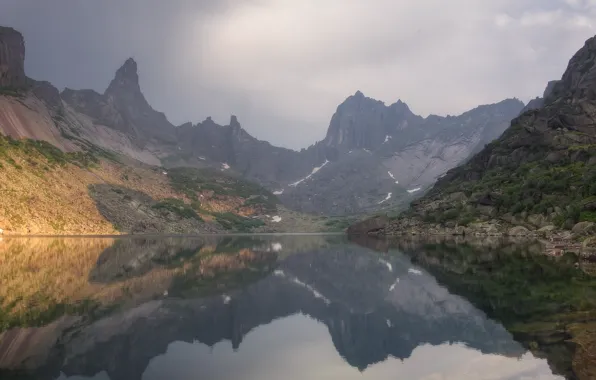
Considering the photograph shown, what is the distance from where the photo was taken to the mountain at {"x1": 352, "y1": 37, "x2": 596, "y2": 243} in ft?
275

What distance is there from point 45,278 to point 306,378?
28.1 metres

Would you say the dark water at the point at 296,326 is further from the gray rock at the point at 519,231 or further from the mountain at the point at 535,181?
the gray rock at the point at 519,231

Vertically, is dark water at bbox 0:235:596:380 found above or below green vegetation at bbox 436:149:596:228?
below

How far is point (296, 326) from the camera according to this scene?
22219mm

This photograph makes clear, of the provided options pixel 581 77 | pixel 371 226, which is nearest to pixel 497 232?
pixel 371 226

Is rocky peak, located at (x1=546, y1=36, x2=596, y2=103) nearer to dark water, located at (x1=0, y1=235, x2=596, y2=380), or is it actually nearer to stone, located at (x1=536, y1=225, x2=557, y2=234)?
stone, located at (x1=536, y1=225, x2=557, y2=234)

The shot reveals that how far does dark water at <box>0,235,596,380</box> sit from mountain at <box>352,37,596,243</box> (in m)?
39.0

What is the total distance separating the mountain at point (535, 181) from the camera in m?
83.7

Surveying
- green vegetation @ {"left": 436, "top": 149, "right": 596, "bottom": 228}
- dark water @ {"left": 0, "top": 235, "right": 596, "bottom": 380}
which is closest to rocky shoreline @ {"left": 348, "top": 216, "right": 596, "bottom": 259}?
green vegetation @ {"left": 436, "top": 149, "right": 596, "bottom": 228}

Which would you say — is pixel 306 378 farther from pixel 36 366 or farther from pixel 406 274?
pixel 406 274

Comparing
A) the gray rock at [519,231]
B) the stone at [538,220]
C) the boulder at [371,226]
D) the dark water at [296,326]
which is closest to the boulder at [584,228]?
the stone at [538,220]

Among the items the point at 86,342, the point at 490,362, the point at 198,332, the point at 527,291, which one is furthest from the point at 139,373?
the point at 527,291

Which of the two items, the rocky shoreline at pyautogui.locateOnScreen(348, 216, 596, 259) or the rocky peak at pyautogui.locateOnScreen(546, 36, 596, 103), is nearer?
the rocky shoreline at pyautogui.locateOnScreen(348, 216, 596, 259)

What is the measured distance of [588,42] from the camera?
190125 millimetres
